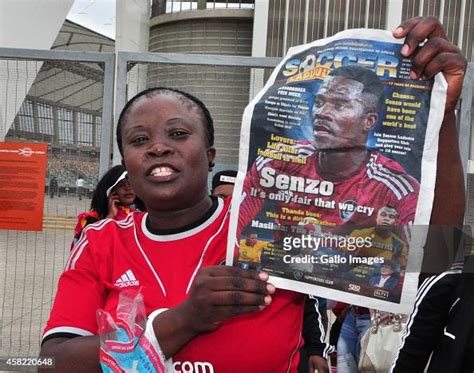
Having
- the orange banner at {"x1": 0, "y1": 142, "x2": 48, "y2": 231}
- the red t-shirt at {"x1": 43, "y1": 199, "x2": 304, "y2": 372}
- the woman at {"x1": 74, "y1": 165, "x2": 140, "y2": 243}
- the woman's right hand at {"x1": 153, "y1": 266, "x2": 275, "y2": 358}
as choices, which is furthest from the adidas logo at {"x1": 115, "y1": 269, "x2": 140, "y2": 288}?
the orange banner at {"x1": 0, "y1": 142, "x2": 48, "y2": 231}

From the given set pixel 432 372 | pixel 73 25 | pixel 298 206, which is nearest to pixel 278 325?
pixel 298 206

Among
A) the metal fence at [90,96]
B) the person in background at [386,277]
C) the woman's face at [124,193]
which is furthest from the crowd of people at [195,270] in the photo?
the woman's face at [124,193]

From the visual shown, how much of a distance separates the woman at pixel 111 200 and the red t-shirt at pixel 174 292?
194 cm

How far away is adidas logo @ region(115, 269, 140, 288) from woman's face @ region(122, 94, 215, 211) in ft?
0.56

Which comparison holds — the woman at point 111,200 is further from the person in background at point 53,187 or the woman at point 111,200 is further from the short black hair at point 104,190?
the person in background at point 53,187

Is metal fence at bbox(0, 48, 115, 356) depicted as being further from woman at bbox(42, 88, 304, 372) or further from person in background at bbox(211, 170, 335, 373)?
woman at bbox(42, 88, 304, 372)

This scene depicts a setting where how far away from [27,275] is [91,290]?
3.10 metres

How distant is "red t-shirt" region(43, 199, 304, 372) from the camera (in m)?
1.23

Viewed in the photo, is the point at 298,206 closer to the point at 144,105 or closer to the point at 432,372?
the point at 144,105

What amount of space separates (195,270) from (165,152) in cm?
28

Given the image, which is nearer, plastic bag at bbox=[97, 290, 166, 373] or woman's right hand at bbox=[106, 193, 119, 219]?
plastic bag at bbox=[97, 290, 166, 373]

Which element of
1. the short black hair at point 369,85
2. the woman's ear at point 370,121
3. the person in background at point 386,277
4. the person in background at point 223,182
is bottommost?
the person in background at point 223,182

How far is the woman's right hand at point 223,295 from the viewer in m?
1.16

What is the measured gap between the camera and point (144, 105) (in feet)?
4.44
